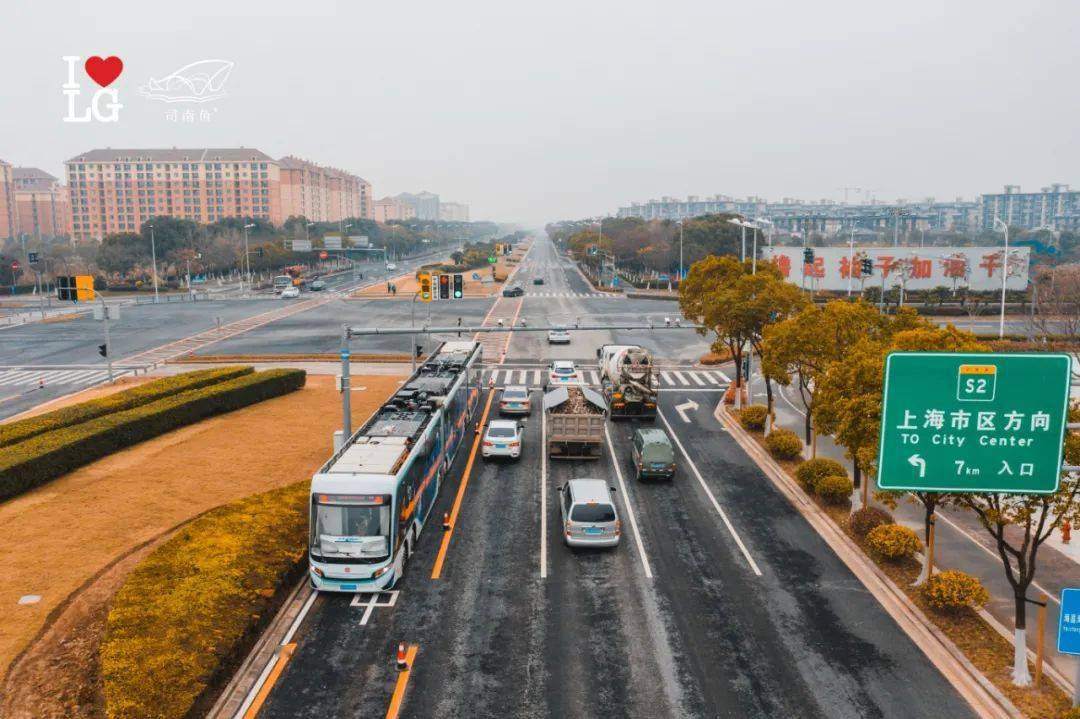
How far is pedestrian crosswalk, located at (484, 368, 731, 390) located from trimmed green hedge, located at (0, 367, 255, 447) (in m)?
15.7

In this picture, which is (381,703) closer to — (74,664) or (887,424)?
(74,664)

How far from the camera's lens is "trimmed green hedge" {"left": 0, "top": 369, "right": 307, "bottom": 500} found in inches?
993

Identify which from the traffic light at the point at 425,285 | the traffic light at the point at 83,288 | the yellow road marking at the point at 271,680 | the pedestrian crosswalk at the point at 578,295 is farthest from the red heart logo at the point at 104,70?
the pedestrian crosswalk at the point at 578,295

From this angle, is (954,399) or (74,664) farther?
(74,664)

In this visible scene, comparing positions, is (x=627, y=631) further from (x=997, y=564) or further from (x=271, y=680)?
(x=997, y=564)

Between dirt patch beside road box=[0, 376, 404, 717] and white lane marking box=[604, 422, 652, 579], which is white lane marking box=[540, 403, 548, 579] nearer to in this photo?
white lane marking box=[604, 422, 652, 579]

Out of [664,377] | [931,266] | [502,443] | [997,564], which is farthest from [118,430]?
[931,266]

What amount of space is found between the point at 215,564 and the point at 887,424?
15.5m

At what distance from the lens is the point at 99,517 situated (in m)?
23.1

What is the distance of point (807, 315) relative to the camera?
28.8 metres

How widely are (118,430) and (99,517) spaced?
8070 mm

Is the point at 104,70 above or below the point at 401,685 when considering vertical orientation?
above

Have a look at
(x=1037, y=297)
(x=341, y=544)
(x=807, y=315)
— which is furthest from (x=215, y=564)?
(x=1037, y=297)

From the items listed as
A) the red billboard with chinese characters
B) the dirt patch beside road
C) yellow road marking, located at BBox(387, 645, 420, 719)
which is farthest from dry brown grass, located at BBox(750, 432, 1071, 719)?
the red billboard with chinese characters
